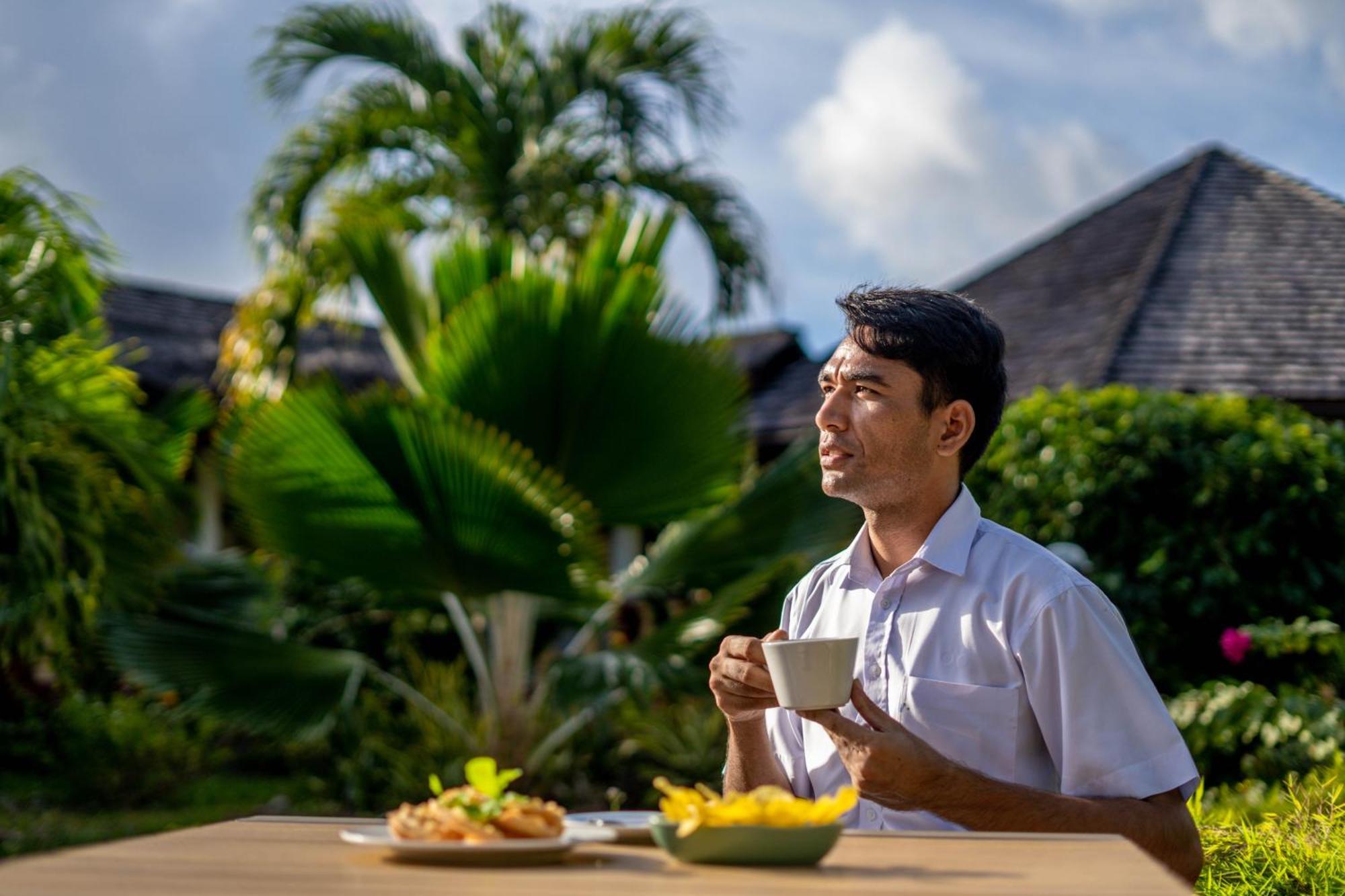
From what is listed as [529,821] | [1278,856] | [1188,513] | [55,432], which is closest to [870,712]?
[529,821]

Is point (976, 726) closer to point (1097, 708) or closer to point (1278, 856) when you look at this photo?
point (1097, 708)

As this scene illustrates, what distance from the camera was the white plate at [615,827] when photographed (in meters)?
1.90

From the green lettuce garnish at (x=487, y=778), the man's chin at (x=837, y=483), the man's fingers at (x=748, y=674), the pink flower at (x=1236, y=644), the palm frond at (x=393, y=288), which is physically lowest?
the pink flower at (x=1236, y=644)

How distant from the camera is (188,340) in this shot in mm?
14547

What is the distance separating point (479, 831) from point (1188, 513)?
6.42m

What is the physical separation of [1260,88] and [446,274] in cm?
494

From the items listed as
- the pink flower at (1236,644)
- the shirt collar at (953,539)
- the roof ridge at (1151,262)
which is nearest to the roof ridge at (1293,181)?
the roof ridge at (1151,262)

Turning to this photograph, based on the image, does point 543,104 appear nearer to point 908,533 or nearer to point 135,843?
point 908,533

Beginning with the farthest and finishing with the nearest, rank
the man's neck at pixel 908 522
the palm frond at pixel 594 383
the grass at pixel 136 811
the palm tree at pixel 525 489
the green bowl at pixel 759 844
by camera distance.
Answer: the grass at pixel 136 811
the palm frond at pixel 594 383
the palm tree at pixel 525 489
the man's neck at pixel 908 522
the green bowl at pixel 759 844

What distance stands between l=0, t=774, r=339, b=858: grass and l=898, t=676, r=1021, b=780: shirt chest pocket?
232 inches

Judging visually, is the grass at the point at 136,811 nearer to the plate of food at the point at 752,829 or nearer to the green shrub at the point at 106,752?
the green shrub at the point at 106,752

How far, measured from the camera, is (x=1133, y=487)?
7.56 m

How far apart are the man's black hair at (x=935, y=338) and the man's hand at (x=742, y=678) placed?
0.62m

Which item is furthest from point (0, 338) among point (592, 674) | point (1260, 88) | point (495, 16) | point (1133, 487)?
point (1260, 88)
